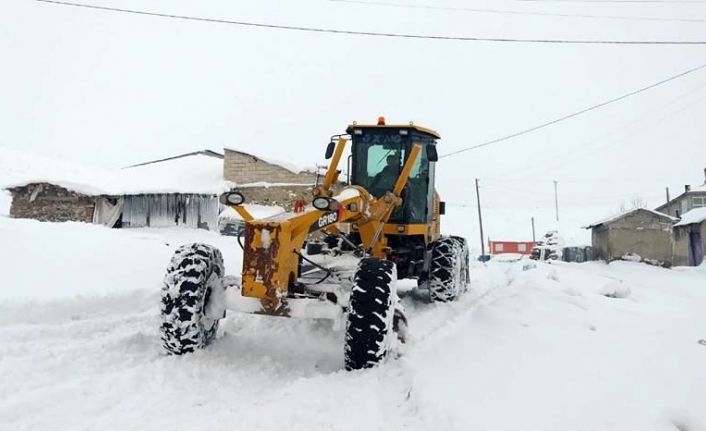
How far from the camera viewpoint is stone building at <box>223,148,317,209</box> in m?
22.8

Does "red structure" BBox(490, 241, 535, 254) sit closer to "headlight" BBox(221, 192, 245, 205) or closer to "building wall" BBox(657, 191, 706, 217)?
"building wall" BBox(657, 191, 706, 217)

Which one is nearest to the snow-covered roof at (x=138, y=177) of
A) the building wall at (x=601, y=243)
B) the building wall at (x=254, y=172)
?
the building wall at (x=254, y=172)

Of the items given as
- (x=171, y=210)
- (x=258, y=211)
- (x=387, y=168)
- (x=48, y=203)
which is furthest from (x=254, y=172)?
(x=387, y=168)

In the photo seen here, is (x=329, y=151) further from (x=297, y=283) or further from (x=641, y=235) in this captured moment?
(x=641, y=235)

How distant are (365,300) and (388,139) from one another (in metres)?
3.72

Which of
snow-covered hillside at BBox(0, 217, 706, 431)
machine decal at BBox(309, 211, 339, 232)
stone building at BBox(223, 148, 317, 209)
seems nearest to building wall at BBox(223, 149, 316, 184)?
stone building at BBox(223, 148, 317, 209)

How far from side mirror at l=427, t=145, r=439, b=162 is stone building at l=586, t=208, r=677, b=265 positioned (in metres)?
23.3

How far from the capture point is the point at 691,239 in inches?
1031

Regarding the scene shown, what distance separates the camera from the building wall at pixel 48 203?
73.2ft

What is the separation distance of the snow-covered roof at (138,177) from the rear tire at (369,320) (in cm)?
1929

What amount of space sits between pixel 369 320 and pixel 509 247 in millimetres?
34412

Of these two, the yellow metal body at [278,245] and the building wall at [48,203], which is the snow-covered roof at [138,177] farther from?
the yellow metal body at [278,245]

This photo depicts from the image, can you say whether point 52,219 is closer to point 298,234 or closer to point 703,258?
point 298,234

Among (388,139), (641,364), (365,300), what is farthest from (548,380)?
(388,139)
